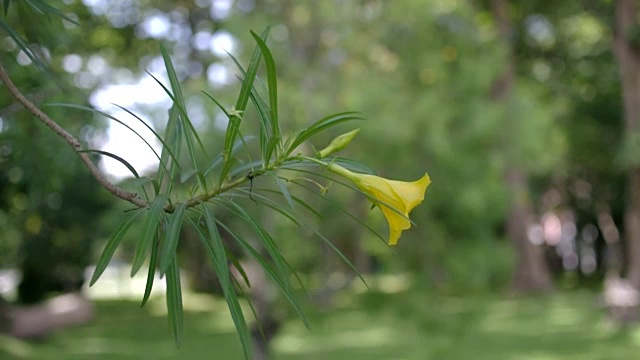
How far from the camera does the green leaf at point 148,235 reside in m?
1.06

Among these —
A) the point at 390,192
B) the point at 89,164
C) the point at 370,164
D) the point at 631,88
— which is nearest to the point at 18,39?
the point at 89,164

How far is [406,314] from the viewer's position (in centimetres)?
533

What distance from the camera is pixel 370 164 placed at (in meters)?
5.47

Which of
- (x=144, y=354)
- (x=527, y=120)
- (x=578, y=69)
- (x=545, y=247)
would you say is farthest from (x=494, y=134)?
(x=545, y=247)

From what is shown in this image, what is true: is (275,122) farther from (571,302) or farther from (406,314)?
(571,302)

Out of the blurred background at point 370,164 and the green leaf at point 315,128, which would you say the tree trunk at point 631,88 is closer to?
the blurred background at point 370,164

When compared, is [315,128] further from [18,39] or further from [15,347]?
[15,347]

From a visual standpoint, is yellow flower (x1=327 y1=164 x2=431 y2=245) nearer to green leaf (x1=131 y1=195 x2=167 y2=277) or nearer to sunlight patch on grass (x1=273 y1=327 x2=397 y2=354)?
green leaf (x1=131 y1=195 x2=167 y2=277)

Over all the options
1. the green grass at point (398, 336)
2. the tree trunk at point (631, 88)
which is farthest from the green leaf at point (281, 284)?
the tree trunk at point (631, 88)

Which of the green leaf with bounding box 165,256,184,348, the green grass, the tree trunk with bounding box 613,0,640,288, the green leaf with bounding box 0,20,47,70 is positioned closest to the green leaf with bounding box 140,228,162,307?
the green leaf with bounding box 165,256,184,348

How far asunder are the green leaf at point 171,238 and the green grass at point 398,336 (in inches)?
170

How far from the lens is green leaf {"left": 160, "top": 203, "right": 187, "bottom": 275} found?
107 cm

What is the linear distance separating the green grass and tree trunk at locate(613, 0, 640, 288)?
1011 millimetres

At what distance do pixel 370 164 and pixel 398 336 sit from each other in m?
4.70
